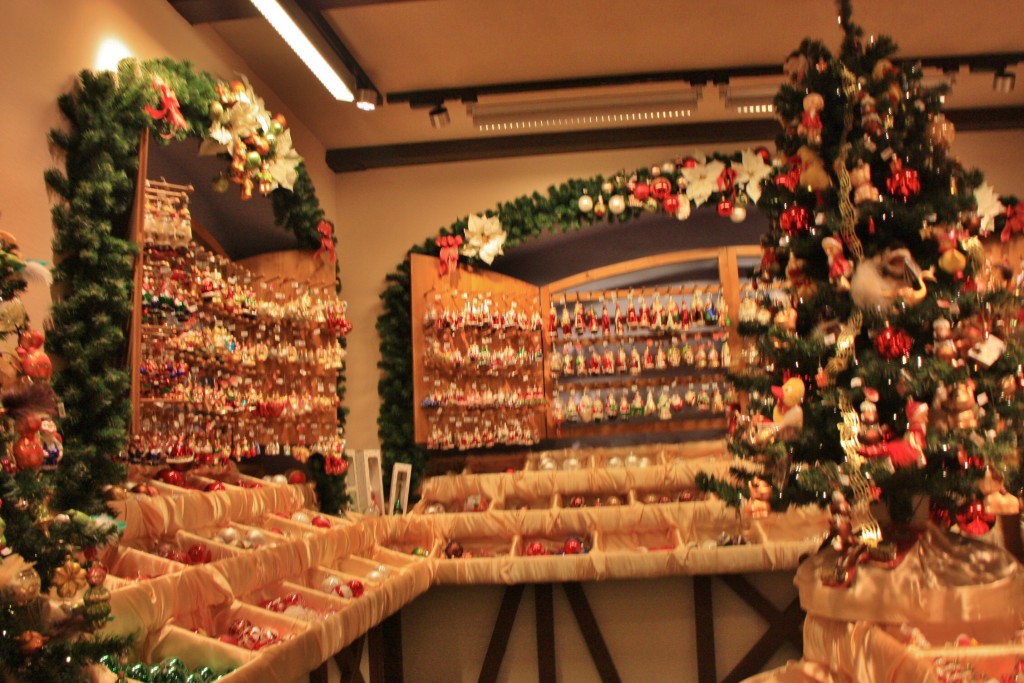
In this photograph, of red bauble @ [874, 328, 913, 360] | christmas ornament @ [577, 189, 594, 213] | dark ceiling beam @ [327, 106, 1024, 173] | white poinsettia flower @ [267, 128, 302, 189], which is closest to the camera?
red bauble @ [874, 328, 913, 360]

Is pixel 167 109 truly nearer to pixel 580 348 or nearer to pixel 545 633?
pixel 580 348

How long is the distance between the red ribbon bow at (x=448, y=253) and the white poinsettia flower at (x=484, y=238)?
62 millimetres

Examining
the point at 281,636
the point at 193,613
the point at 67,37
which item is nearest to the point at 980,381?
the point at 281,636

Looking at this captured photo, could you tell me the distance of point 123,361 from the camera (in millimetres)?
3359

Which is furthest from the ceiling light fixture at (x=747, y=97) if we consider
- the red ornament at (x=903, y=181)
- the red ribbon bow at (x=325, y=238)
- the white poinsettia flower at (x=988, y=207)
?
the red ribbon bow at (x=325, y=238)

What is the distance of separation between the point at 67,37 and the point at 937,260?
3.41 metres

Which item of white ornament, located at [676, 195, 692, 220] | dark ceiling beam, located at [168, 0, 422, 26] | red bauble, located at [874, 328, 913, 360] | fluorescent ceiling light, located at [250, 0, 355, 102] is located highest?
dark ceiling beam, located at [168, 0, 422, 26]

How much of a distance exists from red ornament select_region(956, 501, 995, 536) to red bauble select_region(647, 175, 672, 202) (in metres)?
3.46

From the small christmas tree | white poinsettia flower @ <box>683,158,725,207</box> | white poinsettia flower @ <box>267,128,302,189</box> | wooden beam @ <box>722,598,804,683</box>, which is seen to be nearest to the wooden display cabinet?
white poinsettia flower @ <box>683,158,725,207</box>

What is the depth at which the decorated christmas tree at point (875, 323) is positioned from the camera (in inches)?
122

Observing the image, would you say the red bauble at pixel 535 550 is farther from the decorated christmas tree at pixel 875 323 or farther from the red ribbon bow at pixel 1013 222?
the red ribbon bow at pixel 1013 222

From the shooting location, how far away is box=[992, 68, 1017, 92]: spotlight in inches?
215

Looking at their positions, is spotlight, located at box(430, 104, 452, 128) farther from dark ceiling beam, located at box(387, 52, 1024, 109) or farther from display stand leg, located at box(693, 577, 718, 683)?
display stand leg, located at box(693, 577, 718, 683)

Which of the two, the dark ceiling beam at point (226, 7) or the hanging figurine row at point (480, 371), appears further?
the hanging figurine row at point (480, 371)
